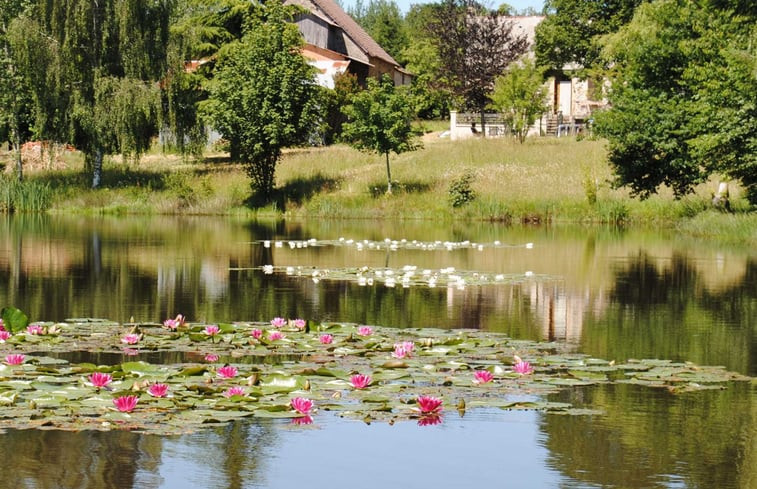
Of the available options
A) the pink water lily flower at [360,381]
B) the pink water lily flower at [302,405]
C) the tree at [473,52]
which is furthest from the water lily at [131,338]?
the tree at [473,52]

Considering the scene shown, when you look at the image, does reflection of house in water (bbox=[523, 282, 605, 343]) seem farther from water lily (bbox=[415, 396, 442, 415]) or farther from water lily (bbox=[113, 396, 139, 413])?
water lily (bbox=[113, 396, 139, 413])

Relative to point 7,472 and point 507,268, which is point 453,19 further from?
point 7,472

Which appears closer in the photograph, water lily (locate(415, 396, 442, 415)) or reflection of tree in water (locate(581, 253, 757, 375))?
water lily (locate(415, 396, 442, 415))

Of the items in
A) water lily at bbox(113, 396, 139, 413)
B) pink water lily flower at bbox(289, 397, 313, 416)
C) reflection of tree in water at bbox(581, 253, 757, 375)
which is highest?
water lily at bbox(113, 396, 139, 413)

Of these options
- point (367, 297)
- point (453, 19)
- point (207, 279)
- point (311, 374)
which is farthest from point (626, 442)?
point (453, 19)

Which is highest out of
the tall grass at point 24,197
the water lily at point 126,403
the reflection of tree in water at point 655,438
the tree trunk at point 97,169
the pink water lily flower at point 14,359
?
the tree trunk at point 97,169

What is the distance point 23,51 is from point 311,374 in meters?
42.1

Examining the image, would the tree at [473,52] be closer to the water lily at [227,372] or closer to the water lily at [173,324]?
the water lily at [173,324]

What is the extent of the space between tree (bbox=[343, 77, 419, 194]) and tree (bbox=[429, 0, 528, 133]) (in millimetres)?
18247

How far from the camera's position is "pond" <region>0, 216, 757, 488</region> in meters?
7.97

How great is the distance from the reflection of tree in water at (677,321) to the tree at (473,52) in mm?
46528

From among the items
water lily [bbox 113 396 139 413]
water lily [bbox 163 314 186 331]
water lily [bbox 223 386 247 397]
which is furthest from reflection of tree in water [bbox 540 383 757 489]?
water lily [bbox 163 314 186 331]

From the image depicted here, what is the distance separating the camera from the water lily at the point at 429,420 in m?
9.29

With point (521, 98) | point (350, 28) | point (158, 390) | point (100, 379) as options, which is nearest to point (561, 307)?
point (158, 390)
